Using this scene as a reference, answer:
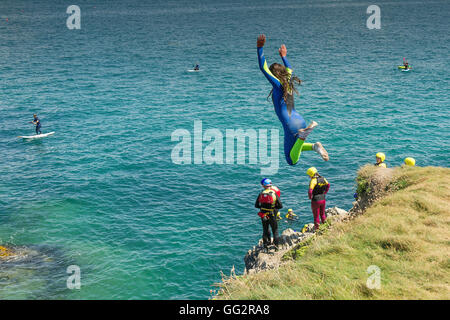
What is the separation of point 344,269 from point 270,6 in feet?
633

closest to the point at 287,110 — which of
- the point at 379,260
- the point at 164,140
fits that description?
the point at 379,260

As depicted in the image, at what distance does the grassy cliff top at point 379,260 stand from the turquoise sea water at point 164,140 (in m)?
10.3

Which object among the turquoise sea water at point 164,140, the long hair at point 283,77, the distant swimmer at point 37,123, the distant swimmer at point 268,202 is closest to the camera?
the long hair at point 283,77

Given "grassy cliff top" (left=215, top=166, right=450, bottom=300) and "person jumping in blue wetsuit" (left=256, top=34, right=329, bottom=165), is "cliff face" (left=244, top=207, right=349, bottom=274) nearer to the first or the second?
"grassy cliff top" (left=215, top=166, right=450, bottom=300)

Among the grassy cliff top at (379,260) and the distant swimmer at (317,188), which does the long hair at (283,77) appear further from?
the distant swimmer at (317,188)

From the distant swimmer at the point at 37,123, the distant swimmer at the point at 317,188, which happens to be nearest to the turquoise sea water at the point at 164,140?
the distant swimmer at the point at 37,123

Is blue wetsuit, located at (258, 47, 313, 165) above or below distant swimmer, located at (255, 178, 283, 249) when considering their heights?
above

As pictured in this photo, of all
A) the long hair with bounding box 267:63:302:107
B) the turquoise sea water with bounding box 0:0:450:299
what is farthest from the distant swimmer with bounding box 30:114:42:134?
the long hair with bounding box 267:63:302:107

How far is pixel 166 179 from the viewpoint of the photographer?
35312 millimetres

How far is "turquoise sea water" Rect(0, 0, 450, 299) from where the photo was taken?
25031 millimetres

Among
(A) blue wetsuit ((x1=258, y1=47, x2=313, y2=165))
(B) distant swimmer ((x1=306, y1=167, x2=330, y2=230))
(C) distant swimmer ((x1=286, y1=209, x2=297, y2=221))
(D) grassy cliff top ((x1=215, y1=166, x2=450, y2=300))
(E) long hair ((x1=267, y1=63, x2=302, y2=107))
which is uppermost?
(E) long hair ((x1=267, y1=63, x2=302, y2=107))

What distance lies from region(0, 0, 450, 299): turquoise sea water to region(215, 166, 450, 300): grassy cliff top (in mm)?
10337

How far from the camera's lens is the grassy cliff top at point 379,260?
403 inches

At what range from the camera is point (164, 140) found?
1746 inches
